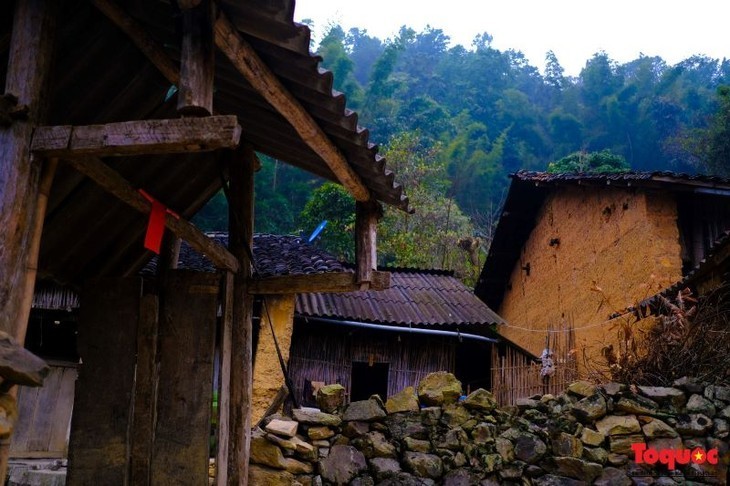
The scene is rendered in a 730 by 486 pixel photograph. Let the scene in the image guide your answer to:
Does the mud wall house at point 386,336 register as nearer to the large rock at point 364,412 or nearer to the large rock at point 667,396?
the large rock at point 667,396

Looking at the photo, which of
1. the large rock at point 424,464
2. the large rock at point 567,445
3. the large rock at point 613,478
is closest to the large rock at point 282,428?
the large rock at point 424,464

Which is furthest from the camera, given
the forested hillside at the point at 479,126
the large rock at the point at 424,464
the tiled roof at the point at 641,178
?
the forested hillside at the point at 479,126

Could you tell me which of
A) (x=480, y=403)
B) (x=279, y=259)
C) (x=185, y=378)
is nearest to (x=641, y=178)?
(x=480, y=403)

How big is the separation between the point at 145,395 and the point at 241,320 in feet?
3.10

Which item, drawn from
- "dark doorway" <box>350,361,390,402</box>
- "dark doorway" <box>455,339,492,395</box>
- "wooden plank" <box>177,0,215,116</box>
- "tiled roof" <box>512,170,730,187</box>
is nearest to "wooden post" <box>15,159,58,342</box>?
"wooden plank" <box>177,0,215,116</box>

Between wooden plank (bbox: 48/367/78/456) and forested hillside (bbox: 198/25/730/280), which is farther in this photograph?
forested hillside (bbox: 198/25/730/280)

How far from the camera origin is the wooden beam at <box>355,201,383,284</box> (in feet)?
17.0

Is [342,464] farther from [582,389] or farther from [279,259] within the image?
[279,259]

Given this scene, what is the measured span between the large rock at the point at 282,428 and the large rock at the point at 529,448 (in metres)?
2.18

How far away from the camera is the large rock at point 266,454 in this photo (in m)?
5.27

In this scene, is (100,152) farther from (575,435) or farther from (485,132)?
(485,132)

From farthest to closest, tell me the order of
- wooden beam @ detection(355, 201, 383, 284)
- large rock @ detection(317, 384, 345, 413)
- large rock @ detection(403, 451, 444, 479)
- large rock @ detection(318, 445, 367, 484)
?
large rock @ detection(317, 384, 345, 413) < large rock @ detection(403, 451, 444, 479) < large rock @ detection(318, 445, 367, 484) < wooden beam @ detection(355, 201, 383, 284)

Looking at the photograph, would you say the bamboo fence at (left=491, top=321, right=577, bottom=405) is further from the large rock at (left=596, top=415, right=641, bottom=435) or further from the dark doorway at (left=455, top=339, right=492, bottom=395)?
the large rock at (left=596, top=415, right=641, bottom=435)

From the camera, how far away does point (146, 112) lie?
4.99 meters
